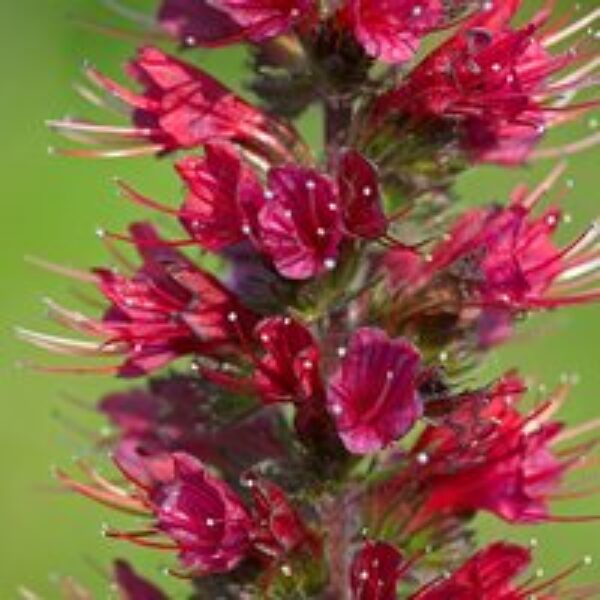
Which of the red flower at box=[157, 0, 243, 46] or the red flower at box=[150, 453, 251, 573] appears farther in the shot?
the red flower at box=[157, 0, 243, 46]

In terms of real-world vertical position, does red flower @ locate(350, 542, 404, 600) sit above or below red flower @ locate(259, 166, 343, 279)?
below

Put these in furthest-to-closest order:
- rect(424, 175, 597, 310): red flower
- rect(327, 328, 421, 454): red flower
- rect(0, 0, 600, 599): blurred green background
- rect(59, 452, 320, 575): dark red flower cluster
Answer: rect(0, 0, 600, 599): blurred green background → rect(424, 175, 597, 310): red flower → rect(59, 452, 320, 575): dark red flower cluster → rect(327, 328, 421, 454): red flower

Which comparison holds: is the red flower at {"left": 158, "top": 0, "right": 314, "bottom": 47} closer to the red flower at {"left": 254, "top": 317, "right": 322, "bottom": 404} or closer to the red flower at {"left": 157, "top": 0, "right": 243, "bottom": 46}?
the red flower at {"left": 157, "top": 0, "right": 243, "bottom": 46}

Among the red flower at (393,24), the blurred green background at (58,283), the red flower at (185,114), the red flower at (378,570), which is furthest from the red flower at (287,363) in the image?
the blurred green background at (58,283)

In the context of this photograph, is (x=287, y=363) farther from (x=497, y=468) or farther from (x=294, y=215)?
(x=497, y=468)

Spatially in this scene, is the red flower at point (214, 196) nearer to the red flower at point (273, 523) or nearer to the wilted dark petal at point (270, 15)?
the wilted dark petal at point (270, 15)

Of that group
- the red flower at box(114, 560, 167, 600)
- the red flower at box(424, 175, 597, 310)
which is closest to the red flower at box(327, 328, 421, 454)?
the red flower at box(424, 175, 597, 310)

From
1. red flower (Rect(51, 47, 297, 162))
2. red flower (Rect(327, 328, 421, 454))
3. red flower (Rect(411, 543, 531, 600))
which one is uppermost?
red flower (Rect(51, 47, 297, 162))
